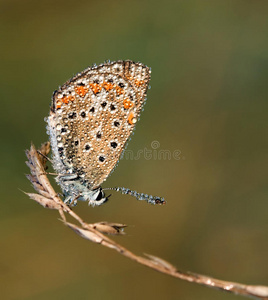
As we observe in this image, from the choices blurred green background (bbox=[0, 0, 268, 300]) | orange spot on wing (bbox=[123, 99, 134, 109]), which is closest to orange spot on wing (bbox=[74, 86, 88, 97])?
orange spot on wing (bbox=[123, 99, 134, 109])

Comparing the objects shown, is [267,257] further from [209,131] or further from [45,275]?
[45,275]

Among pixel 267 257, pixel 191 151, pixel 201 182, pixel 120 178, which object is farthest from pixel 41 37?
pixel 267 257

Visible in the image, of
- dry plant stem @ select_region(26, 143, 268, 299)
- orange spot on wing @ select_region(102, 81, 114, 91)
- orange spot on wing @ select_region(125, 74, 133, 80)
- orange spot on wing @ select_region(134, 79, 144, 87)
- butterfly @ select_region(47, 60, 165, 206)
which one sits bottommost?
dry plant stem @ select_region(26, 143, 268, 299)

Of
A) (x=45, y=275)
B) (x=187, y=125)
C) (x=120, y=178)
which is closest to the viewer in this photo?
(x=45, y=275)

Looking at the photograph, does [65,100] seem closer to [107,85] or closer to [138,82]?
[107,85]

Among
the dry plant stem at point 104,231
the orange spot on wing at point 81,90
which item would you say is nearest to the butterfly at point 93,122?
the orange spot on wing at point 81,90

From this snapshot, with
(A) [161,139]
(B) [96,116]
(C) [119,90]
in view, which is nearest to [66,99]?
(B) [96,116]

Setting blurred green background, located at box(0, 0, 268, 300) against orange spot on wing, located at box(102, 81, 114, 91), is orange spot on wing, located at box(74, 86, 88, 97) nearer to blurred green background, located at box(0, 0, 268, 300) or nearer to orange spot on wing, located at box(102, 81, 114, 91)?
orange spot on wing, located at box(102, 81, 114, 91)
